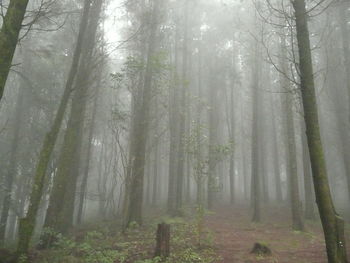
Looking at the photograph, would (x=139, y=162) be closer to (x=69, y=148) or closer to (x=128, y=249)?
(x=69, y=148)

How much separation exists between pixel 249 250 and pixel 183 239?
2323 mm

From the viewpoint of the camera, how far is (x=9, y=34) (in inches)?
211

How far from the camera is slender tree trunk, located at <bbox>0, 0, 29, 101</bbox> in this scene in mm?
5254

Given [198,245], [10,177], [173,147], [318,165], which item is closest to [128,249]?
[198,245]

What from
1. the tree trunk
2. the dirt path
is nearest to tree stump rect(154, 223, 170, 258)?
the tree trunk

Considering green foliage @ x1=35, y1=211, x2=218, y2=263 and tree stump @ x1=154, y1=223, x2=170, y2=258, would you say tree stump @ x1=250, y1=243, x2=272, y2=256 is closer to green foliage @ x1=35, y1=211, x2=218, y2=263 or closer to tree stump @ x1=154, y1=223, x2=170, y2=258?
green foliage @ x1=35, y1=211, x2=218, y2=263

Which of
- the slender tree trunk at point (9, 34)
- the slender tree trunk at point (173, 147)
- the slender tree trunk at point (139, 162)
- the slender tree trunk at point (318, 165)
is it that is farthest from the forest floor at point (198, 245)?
the slender tree trunk at point (9, 34)

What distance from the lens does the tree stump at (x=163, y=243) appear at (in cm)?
734

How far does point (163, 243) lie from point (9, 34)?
599cm

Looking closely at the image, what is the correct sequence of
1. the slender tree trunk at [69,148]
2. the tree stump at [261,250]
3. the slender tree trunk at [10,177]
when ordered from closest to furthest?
the tree stump at [261,250], the slender tree trunk at [69,148], the slender tree trunk at [10,177]

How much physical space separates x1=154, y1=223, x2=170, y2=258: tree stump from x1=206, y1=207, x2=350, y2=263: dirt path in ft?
4.92

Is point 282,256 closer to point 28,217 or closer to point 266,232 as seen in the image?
point 266,232

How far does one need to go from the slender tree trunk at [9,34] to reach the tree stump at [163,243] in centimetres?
499

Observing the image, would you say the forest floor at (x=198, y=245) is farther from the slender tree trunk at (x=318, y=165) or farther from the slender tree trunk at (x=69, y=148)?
the slender tree trunk at (x=318, y=165)
